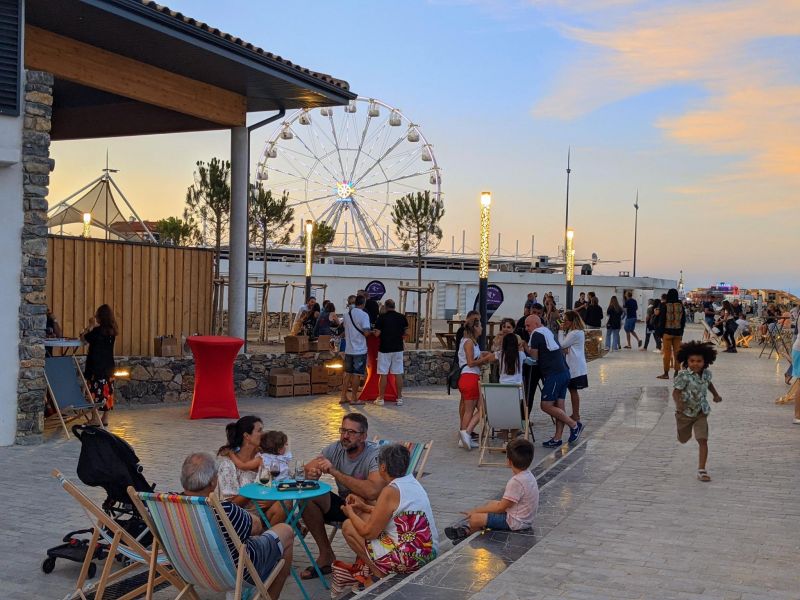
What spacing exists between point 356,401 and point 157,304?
336 cm

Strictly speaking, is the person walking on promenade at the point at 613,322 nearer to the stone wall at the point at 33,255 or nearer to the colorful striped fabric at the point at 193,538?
the stone wall at the point at 33,255

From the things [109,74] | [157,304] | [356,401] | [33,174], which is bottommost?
[356,401]

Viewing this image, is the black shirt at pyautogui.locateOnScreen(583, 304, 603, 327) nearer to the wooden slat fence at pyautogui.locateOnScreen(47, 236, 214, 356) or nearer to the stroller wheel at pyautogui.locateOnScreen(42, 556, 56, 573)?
the wooden slat fence at pyautogui.locateOnScreen(47, 236, 214, 356)

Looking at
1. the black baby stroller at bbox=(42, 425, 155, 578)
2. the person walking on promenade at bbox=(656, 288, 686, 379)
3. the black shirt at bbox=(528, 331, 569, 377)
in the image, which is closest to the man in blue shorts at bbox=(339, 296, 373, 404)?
the black shirt at bbox=(528, 331, 569, 377)

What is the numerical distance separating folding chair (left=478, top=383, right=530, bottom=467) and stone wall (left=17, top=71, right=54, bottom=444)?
15.3 ft

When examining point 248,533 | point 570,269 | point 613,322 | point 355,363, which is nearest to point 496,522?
point 248,533

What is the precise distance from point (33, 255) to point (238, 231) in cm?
519

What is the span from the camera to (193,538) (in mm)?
4387

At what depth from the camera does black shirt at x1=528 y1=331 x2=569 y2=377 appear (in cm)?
978

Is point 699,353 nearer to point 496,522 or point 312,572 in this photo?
point 496,522

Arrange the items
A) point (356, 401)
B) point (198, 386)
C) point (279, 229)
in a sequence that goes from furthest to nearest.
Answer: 1. point (279, 229)
2. point (356, 401)
3. point (198, 386)

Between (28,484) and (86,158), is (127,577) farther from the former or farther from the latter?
(86,158)

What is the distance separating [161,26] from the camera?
36.1 feet

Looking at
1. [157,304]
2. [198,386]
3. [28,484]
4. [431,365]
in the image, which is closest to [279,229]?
[431,365]
